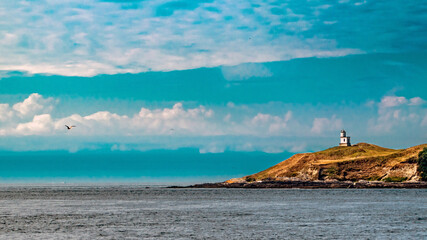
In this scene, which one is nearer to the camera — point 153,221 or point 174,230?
point 174,230

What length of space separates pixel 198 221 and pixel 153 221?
6375 mm

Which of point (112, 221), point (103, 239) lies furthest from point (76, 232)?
point (112, 221)

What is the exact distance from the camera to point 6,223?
76.4m

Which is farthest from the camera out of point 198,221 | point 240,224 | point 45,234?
point 198,221

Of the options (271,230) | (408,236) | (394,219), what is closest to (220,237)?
(271,230)

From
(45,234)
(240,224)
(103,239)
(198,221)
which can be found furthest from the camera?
(198,221)

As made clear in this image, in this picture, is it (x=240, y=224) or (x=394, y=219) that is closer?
(x=240, y=224)

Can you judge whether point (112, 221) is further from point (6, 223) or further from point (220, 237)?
point (220, 237)

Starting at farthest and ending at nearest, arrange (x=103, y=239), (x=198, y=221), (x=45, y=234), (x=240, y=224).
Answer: (x=198, y=221), (x=240, y=224), (x=45, y=234), (x=103, y=239)

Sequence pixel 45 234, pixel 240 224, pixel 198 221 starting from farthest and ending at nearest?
pixel 198 221 < pixel 240 224 < pixel 45 234

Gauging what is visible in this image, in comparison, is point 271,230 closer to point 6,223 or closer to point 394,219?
point 394,219

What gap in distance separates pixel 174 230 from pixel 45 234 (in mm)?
14614

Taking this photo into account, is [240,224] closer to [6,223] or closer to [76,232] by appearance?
[76,232]

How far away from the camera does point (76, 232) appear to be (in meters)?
64.3
